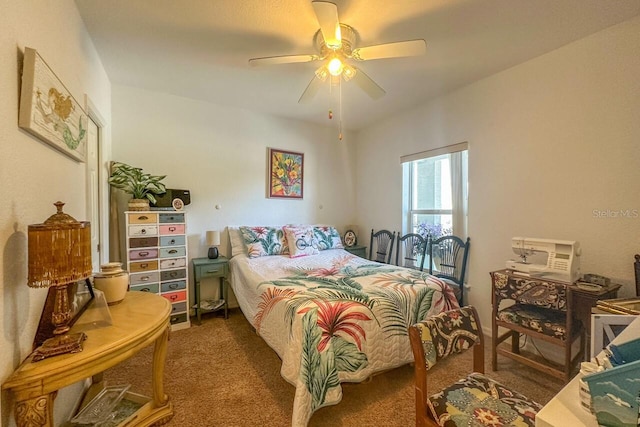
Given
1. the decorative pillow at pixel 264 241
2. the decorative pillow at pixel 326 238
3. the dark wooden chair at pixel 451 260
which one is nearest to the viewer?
the dark wooden chair at pixel 451 260

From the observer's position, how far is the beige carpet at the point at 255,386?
165cm

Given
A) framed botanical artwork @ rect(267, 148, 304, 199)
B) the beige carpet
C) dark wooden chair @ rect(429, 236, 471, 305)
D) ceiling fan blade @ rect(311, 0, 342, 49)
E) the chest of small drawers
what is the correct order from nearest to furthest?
ceiling fan blade @ rect(311, 0, 342, 49) < the beige carpet < the chest of small drawers < dark wooden chair @ rect(429, 236, 471, 305) < framed botanical artwork @ rect(267, 148, 304, 199)

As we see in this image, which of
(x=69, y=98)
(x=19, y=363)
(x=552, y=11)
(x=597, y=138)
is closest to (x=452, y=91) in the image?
(x=552, y=11)

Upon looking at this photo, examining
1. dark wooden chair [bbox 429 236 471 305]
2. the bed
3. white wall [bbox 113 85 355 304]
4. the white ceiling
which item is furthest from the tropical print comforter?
the white ceiling

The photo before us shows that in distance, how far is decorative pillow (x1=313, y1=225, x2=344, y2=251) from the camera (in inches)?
145

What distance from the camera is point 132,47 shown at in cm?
221

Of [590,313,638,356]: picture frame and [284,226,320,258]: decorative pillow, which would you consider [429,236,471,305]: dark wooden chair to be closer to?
[284,226,320,258]: decorative pillow

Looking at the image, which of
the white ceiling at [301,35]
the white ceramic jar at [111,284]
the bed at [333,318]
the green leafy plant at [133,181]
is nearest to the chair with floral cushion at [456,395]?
the bed at [333,318]

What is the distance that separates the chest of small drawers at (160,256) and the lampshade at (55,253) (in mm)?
1764

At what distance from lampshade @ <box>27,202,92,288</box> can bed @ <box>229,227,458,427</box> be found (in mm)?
1120

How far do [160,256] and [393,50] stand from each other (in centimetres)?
283

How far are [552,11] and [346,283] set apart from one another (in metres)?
2.38

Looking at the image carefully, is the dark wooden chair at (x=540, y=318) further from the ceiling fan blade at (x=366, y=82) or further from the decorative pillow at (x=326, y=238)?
the decorative pillow at (x=326, y=238)

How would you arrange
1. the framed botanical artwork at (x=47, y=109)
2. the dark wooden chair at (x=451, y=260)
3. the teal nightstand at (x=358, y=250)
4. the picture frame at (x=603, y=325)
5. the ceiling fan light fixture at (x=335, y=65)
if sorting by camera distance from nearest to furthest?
the picture frame at (x=603, y=325) < the framed botanical artwork at (x=47, y=109) < the ceiling fan light fixture at (x=335, y=65) < the dark wooden chair at (x=451, y=260) < the teal nightstand at (x=358, y=250)
